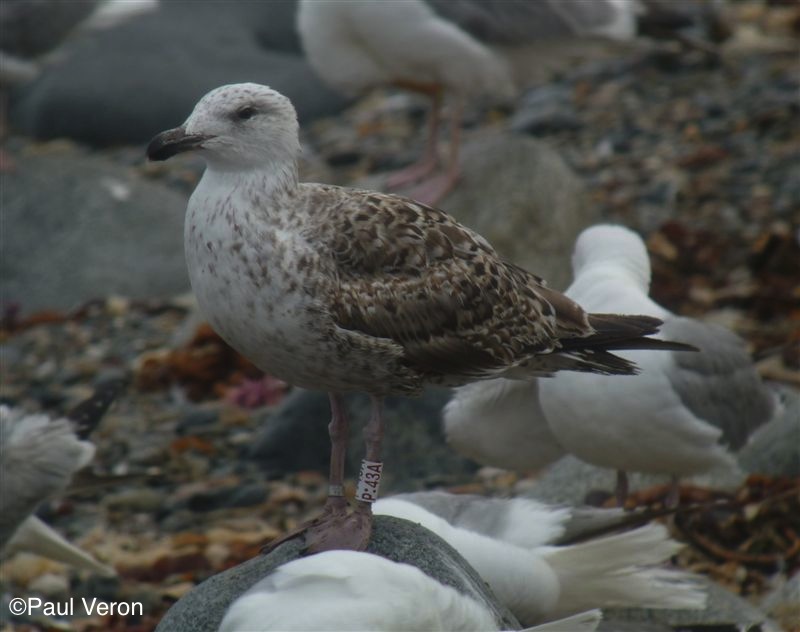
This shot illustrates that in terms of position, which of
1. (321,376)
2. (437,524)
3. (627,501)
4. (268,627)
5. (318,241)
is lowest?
(627,501)

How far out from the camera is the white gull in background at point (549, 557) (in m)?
5.04

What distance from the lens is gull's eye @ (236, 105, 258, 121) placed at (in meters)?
4.20

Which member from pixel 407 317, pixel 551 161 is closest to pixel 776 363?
pixel 551 161

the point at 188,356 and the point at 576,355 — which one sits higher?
the point at 576,355

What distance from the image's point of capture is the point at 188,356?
8.79 metres

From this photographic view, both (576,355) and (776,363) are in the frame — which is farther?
(776,363)

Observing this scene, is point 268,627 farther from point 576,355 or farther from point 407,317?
point 576,355

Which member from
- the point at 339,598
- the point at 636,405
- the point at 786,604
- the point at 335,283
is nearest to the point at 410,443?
the point at 636,405

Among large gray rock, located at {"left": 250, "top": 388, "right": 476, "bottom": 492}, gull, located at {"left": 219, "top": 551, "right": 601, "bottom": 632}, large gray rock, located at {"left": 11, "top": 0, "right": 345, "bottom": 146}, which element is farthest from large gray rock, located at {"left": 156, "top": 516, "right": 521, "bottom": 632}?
large gray rock, located at {"left": 11, "top": 0, "right": 345, "bottom": 146}

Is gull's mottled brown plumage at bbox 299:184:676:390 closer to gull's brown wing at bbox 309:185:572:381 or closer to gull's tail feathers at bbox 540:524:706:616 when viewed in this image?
gull's brown wing at bbox 309:185:572:381

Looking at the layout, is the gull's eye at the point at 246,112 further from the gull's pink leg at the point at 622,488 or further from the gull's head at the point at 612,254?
the gull's pink leg at the point at 622,488

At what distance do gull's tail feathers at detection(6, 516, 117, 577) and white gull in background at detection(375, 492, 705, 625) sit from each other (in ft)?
5.68

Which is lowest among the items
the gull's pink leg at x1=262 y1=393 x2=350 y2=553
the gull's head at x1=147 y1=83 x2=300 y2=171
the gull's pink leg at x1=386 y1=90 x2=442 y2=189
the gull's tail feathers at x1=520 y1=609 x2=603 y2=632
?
the gull's pink leg at x1=386 y1=90 x2=442 y2=189

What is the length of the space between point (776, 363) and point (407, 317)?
14.2ft
